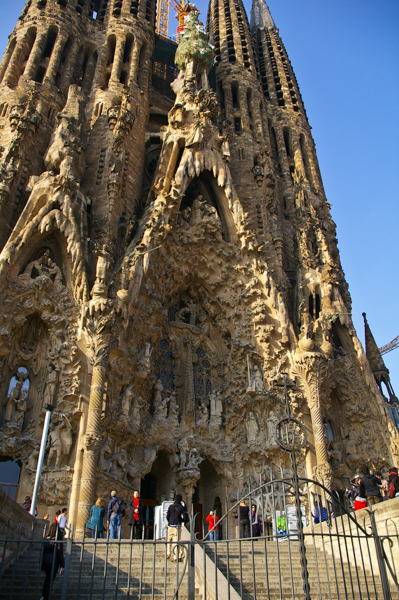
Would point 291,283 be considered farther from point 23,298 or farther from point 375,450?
point 23,298

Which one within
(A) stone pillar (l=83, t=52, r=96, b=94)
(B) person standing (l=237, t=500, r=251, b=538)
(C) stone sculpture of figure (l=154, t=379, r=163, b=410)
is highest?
(A) stone pillar (l=83, t=52, r=96, b=94)

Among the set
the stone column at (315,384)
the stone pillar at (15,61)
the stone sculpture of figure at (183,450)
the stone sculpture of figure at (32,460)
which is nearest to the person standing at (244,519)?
the stone sculpture of figure at (183,450)

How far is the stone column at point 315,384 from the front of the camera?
47.4 feet

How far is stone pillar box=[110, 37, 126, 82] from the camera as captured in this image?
67.5 ft

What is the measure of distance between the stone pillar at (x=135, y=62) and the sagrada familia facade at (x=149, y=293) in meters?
0.11

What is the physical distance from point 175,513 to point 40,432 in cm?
563

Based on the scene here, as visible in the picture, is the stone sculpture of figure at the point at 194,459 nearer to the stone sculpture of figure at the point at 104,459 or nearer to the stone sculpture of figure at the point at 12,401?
the stone sculpture of figure at the point at 104,459

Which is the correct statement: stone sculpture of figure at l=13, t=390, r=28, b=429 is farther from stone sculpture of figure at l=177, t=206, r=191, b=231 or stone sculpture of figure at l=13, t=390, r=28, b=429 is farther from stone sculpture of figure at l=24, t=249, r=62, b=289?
stone sculpture of figure at l=177, t=206, r=191, b=231

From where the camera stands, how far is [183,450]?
14438mm

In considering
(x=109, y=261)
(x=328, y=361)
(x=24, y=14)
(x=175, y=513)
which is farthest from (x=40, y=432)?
(x=24, y=14)

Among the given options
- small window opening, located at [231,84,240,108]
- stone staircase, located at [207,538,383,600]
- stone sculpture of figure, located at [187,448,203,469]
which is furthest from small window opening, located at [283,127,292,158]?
Result: stone staircase, located at [207,538,383,600]

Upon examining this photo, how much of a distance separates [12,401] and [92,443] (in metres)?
2.41

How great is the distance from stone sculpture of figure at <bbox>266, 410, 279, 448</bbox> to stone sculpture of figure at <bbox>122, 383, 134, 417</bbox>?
4.37 meters

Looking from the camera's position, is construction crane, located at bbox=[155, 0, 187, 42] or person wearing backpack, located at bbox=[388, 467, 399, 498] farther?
construction crane, located at bbox=[155, 0, 187, 42]
